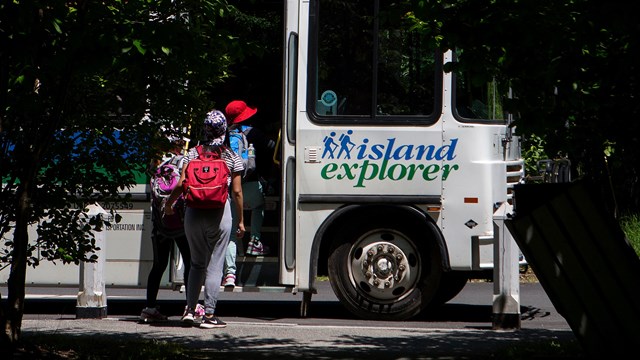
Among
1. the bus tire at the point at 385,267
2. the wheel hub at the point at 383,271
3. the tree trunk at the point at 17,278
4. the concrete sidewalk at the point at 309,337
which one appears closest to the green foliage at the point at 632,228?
the bus tire at the point at 385,267

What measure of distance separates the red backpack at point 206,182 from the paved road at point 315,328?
105cm

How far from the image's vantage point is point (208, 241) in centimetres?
981

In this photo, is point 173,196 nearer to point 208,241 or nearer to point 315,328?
point 208,241

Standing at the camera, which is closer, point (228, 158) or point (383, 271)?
point (228, 158)

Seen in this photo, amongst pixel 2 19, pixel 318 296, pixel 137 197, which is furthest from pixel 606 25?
pixel 318 296

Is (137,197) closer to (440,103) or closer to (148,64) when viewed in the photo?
(440,103)

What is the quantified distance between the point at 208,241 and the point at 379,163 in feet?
6.25

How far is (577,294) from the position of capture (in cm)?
687

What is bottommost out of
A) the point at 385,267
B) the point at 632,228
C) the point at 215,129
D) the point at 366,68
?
the point at 385,267

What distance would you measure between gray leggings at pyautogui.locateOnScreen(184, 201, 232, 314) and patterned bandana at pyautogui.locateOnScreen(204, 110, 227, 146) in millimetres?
543

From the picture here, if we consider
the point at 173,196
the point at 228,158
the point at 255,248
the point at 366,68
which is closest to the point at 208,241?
the point at 173,196

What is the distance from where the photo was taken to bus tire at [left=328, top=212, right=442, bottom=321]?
10883 millimetres

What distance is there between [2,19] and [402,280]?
5.45m

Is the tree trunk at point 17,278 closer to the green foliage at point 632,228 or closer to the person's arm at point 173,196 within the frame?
the person's arm at point 173,196
